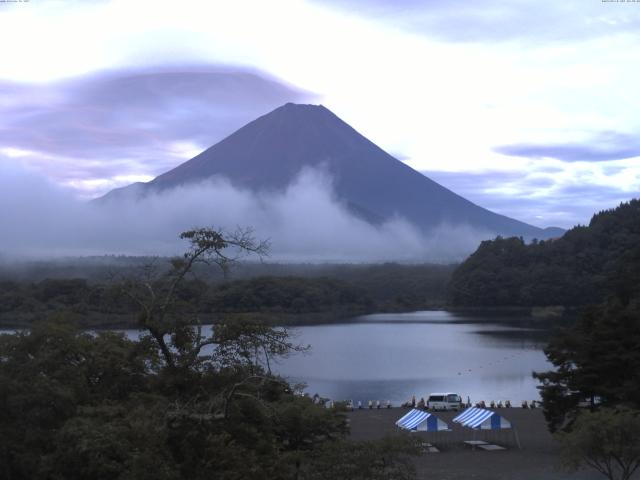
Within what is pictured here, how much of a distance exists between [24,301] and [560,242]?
3995 cm

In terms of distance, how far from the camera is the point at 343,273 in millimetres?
79750

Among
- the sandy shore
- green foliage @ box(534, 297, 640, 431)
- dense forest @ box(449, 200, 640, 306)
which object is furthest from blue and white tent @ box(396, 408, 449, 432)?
dense forest @ box(449, 200, 640, 306)

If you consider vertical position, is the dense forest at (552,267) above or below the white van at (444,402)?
above

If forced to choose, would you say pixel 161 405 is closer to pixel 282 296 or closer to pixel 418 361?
pixel 418 361

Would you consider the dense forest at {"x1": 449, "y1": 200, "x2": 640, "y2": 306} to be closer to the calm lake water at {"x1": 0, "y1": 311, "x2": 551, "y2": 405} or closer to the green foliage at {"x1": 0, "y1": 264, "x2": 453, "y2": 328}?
the green foliage at {"x1": 0, "y1": 264, "x2": 453, "y2": 328}

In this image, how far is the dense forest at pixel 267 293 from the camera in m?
36.6

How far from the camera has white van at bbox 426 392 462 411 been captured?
16500mm

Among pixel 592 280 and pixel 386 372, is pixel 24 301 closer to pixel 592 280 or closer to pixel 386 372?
pixel 386 372

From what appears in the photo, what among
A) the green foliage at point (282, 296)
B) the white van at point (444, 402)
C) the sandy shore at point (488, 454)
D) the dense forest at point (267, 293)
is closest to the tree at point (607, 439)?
the sandy shore at point (488, 454)

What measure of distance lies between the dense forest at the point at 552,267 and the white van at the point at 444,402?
3692 centimetres

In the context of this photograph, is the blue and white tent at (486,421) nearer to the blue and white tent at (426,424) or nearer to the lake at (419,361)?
the blue and white tent at (426,424)

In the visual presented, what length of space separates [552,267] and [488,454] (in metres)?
46.6

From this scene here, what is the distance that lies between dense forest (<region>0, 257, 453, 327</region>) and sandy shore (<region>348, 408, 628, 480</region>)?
745 cm

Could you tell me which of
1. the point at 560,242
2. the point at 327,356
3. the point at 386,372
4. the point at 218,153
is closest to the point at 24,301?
the point at 327,356
